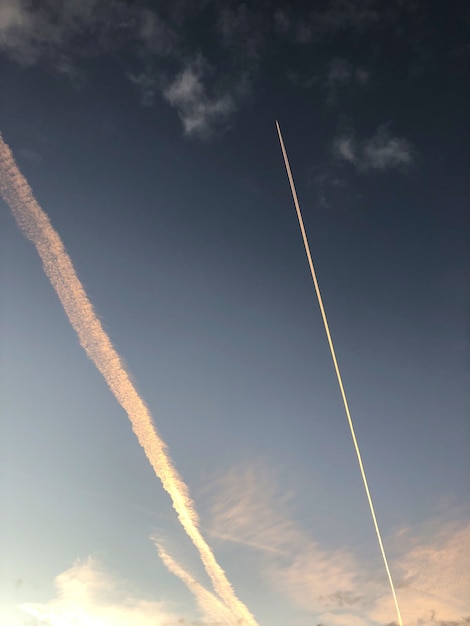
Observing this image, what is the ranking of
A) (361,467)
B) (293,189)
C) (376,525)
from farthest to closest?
(376,525) → (361,467) → (293,189)

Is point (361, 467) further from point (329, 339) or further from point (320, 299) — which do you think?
point (320, 299)

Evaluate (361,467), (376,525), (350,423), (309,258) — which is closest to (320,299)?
(309,258)

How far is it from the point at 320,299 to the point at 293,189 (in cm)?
1642

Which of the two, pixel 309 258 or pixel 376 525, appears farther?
pixel 376 525

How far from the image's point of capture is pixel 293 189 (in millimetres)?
73562

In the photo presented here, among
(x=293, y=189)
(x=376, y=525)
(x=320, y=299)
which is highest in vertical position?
(x=293, y=189)

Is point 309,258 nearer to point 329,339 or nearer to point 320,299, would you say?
point 320,299

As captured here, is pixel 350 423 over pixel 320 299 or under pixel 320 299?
under

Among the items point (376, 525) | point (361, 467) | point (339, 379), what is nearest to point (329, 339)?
point (339, 379)

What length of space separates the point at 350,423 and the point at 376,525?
19.8m

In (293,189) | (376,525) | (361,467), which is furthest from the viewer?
(376,525)

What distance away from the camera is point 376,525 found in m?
84.6

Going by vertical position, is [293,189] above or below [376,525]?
above

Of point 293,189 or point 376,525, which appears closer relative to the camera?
point 293,189
